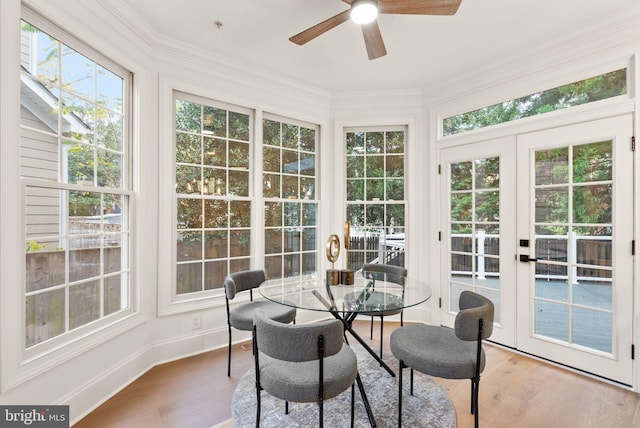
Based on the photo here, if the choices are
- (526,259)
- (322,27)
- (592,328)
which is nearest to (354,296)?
(526,259)

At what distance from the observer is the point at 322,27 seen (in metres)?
2.10

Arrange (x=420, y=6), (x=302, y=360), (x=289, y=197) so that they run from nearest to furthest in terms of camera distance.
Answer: (x=302, y=360) → (x=420, y=6) → (x=289, y=197)

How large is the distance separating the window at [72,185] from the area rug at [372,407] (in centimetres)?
124

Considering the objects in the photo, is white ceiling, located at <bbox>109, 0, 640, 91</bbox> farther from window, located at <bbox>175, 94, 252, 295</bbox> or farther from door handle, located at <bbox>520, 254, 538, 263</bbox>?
door handle, located at <bbox>520, 254, 538, 263</bbox>

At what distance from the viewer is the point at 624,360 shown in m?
2.36

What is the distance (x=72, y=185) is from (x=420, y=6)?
251cm

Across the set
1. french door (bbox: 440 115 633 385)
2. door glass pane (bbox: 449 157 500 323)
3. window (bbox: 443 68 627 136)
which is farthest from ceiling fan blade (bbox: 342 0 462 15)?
door glass pane (bbox: 449 157 500 323)

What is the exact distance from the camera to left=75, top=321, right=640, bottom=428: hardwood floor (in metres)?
1.96

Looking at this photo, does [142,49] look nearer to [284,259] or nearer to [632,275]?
[284,259]

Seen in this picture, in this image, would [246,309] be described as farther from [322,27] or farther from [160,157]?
[322,27]

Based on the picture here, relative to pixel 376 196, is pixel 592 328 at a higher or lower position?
lower

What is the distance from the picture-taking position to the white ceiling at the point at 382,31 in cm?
228

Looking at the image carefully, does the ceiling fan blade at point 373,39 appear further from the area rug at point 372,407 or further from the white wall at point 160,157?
the area rug at point 372,407

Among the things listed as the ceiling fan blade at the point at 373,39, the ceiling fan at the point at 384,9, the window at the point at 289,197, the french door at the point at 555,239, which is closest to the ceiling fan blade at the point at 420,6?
the ceiling fan at the point at 384,9
